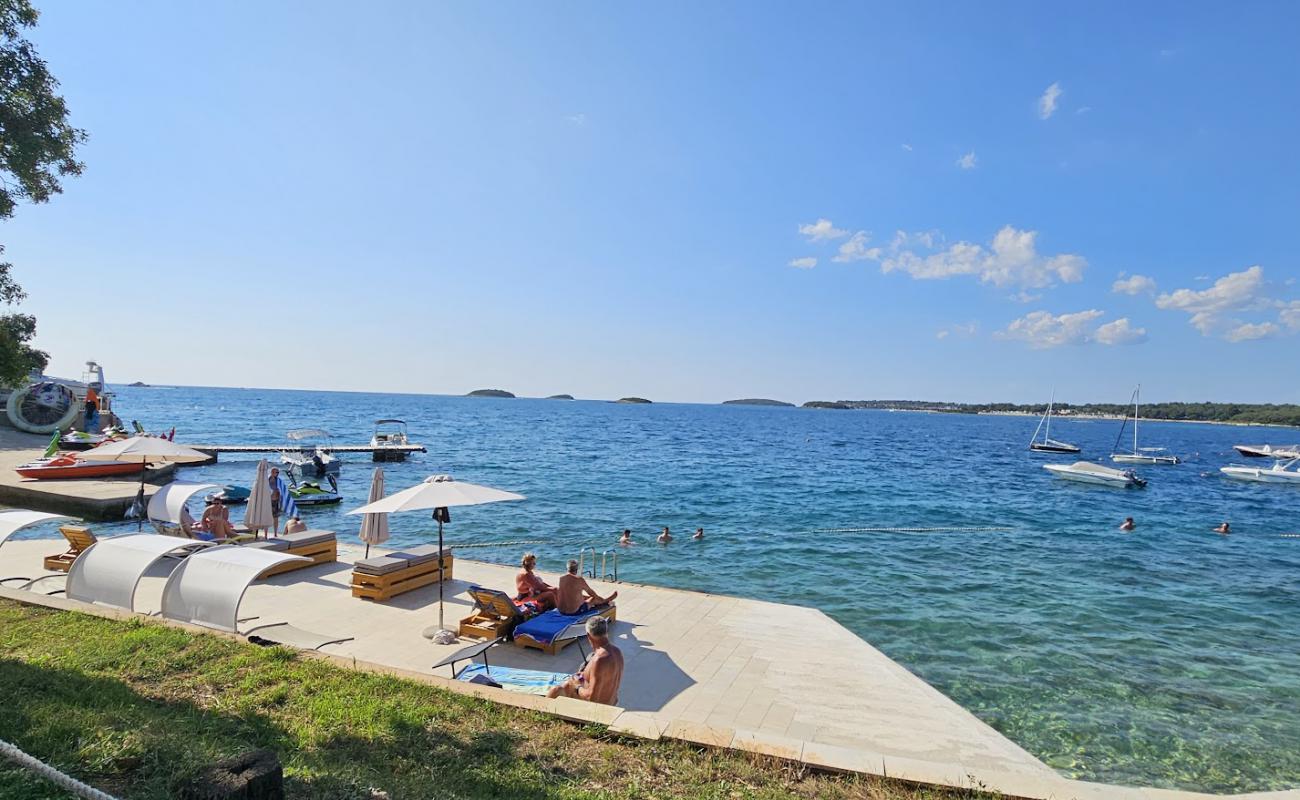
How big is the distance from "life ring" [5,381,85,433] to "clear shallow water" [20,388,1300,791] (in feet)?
39.9

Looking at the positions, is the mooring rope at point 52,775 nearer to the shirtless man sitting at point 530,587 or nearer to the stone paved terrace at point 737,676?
the stone paved terrace at point 737,676

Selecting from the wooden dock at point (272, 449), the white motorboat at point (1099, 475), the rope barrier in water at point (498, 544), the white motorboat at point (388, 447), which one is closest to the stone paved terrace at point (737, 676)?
the rope barrier in water at point (498, 544)

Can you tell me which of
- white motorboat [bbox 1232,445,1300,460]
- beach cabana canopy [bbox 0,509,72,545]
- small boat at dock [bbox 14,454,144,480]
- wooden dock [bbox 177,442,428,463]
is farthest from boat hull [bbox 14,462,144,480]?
white motorboat [bbox 1232,445,1300,460]

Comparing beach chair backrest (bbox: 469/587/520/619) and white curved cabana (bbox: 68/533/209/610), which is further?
beach chair backrest (bbox: 469/587/520/619)

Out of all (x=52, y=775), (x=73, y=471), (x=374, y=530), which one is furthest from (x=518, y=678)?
(x=73, y=471)

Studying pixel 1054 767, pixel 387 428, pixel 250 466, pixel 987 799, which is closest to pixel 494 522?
pixel 1054 767

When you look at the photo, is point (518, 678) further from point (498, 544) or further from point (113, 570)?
point (498, 544)

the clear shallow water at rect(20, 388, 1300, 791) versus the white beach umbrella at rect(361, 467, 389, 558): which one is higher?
the white beach umbrella at rect(361, 467, 389, 558)

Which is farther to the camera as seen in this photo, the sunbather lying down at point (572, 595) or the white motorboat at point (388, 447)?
the white motorboat at point (388, 447)

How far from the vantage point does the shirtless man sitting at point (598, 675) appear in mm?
6738

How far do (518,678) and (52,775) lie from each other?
454cm

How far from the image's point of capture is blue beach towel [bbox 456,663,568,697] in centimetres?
730

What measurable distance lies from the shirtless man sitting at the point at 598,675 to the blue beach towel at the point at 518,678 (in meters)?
0.39

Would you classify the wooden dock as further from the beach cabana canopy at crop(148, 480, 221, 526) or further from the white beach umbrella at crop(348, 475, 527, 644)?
the white beach umbrella at crop(348, 475, 527, 644)
